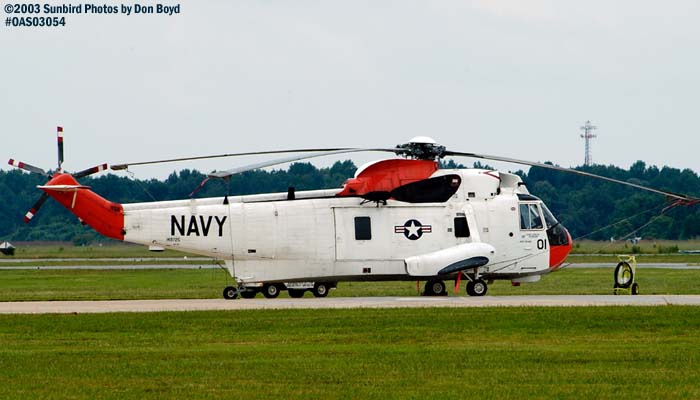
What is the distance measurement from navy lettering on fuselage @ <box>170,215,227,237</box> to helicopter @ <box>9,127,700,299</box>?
0.09 feet

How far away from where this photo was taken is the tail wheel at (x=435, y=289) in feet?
118

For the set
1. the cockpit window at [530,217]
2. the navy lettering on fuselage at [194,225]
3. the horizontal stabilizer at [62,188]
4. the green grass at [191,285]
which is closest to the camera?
the horizontal stabilizer at [62,188]

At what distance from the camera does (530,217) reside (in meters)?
36.3

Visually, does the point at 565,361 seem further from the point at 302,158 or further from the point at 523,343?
the point at 302,158

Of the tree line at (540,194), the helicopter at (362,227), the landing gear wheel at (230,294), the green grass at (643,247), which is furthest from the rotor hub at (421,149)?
the tree line at (540,194)

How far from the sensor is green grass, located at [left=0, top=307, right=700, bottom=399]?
16.9 m

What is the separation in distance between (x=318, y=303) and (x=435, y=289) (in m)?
5.16

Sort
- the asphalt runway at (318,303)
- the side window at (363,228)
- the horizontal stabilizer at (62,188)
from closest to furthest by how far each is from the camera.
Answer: the asphalt runway at (318,303) < the horizontal stabilizer at (62,188) < the side window at (363,228)

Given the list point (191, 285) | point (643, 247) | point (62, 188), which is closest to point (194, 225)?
point (62, 188)

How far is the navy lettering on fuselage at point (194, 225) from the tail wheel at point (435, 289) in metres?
6.58

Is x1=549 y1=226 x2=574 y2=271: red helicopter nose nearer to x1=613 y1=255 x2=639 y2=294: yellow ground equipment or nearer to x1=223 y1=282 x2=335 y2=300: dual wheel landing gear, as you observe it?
x1=613 y1=255 x2=639 y2=294: yellow ground equipment

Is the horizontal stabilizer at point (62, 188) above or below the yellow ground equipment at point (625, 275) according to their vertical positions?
above

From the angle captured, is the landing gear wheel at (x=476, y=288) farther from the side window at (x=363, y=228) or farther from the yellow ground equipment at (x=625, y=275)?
the yellow ground equipment at (x=625, y=275)

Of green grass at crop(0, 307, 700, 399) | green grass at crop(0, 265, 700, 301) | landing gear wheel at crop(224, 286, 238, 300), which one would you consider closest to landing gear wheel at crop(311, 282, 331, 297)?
landing gear wheel at crop(224, 286, 238, 300)
